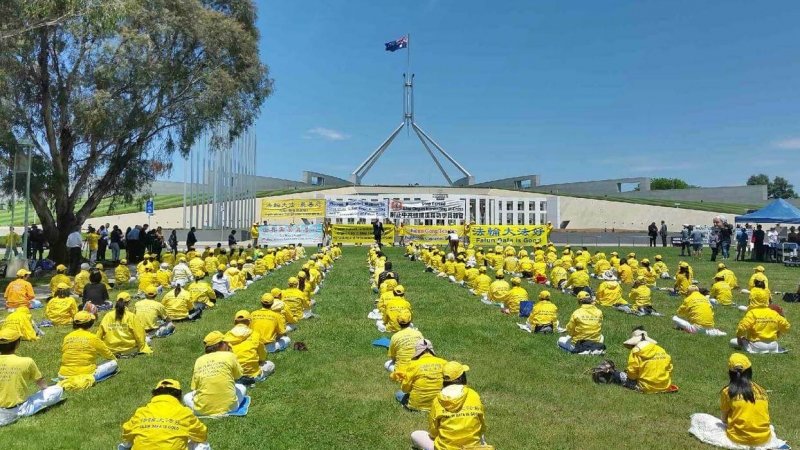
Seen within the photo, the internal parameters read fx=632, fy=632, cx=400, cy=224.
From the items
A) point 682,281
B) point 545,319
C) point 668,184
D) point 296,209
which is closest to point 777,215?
point 682,281

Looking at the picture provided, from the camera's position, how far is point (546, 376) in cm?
963

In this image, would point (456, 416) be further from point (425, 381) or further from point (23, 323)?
point (23, 323)

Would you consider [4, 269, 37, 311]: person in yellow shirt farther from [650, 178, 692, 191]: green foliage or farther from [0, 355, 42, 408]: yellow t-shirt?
[650, 178, 692, 191]: green foliage

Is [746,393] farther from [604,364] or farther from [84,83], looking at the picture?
[84,83]

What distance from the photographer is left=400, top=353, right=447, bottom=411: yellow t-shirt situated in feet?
24.9

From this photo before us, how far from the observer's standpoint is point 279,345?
1130 centimetres

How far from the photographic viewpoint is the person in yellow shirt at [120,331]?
414 inches

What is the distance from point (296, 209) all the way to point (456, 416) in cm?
3858

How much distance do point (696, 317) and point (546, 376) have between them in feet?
17.9

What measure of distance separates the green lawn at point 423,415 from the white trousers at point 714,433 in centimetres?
14

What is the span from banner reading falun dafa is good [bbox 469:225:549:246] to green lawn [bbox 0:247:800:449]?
89.7 feet

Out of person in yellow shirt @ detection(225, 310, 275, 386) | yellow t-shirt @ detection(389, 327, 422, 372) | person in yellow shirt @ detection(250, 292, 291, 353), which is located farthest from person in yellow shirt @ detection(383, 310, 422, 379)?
person in yellow shirt @ detection(250, 292, 291, 353)

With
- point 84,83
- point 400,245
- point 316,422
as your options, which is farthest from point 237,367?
point 400,245

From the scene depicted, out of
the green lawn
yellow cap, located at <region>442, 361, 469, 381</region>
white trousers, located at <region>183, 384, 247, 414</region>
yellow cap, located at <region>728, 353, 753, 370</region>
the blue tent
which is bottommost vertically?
the green lawn
